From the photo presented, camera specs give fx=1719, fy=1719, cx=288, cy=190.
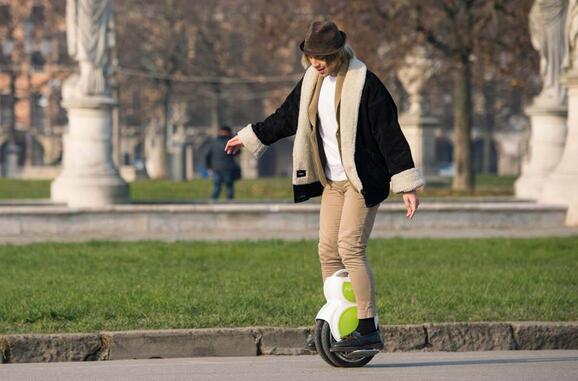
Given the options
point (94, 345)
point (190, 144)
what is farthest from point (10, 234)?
point (190, 144)

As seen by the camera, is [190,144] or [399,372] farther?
[190,144]

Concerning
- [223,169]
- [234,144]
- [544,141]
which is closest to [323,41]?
[234,144]

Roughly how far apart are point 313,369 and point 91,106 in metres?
15.4

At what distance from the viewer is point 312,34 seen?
8992mm

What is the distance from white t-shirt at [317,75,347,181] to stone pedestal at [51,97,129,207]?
49.1ft

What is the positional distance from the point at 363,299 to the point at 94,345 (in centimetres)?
189

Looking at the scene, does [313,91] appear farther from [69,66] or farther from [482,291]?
[69,66]

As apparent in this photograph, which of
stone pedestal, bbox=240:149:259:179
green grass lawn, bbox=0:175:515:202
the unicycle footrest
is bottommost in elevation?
stone pedestal, bbox=240:149:259:179

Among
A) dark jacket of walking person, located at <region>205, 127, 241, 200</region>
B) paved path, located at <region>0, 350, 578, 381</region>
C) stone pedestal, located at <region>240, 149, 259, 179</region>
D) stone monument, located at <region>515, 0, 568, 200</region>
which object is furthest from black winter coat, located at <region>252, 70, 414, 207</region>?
stone pedestal, located at <region>240, 149, 259, 179</region>

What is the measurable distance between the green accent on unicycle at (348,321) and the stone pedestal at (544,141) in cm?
1869

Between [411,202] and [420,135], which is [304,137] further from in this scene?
[420,135]

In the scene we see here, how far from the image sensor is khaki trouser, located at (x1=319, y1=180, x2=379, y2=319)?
9219 millimetres

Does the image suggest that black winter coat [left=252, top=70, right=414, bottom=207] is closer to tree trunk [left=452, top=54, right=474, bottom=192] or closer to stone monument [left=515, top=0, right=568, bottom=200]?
stone monument [left=515, top=0, right=568, bottom=200]

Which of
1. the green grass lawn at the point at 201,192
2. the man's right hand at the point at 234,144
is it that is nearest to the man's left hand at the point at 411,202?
the man's right hand at the point at 234,144
